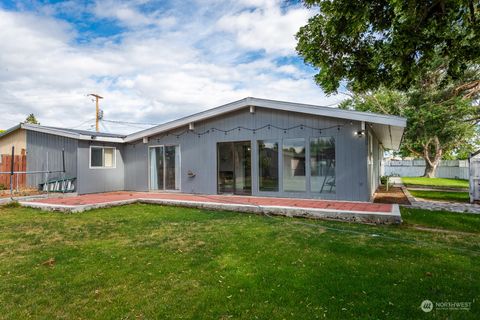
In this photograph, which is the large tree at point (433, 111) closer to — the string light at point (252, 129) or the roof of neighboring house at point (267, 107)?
the roof of neighboring house at point (267, 107)

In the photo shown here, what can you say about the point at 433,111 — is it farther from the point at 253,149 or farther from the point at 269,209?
the point at 269,209

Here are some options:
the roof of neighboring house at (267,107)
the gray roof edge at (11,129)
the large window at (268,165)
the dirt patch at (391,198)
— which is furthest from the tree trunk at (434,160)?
the gray roof edge at (11,129)

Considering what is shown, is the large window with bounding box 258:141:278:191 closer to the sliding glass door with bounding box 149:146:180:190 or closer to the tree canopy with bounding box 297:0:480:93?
the sliding glass door with bounding box 149:146:180:190

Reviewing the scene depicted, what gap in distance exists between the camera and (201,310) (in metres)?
2.63

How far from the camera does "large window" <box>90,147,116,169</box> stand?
12.0m

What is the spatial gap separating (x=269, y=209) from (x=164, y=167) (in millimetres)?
6287

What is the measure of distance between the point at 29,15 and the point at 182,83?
1043 cm

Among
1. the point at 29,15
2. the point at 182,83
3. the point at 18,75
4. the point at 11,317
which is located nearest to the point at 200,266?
the point at 11,317

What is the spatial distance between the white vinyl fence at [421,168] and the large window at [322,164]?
→ 17.2 meters

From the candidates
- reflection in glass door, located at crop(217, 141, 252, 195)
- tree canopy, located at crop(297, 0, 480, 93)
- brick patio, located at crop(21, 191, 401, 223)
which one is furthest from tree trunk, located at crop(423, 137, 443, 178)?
tree canopy, located at crop(297, 0, 480, 93)

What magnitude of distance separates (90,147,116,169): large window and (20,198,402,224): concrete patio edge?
3371mm

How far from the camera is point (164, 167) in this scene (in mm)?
12281

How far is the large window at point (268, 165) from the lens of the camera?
390 inches

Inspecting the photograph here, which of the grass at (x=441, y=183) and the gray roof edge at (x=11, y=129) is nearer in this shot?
the gray roof edge at (x=11, y=129)
